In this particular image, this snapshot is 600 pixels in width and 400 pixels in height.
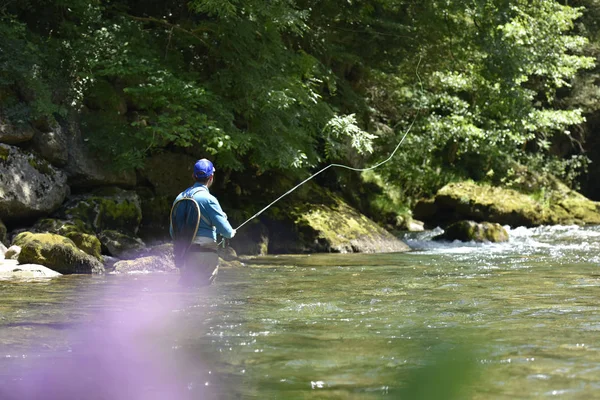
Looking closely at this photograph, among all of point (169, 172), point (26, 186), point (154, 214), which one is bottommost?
point (154, 214)

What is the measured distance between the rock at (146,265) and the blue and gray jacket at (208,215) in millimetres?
3601

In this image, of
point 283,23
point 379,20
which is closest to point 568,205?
point 379,20

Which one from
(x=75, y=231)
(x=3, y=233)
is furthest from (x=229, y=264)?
(x=3, y=233)

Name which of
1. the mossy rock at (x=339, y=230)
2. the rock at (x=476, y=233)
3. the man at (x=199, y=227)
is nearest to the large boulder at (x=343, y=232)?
the mossy rock at (x=339, y=230)

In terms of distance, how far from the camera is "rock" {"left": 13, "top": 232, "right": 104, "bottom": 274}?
1047 cm

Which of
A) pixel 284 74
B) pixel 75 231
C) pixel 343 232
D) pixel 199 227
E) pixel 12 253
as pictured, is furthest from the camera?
pixel 343 232

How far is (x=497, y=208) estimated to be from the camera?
2203 cm

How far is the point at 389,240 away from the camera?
15.9m

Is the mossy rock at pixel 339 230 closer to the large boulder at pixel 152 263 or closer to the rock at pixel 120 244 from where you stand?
the rock at pixel 120 244

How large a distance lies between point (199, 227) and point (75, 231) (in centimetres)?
486

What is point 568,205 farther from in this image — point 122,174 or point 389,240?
point 122,174

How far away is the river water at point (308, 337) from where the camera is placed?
4.07 metres

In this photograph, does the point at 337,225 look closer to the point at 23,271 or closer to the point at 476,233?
the point at 476,233

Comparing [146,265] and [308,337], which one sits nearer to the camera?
[308,337]
